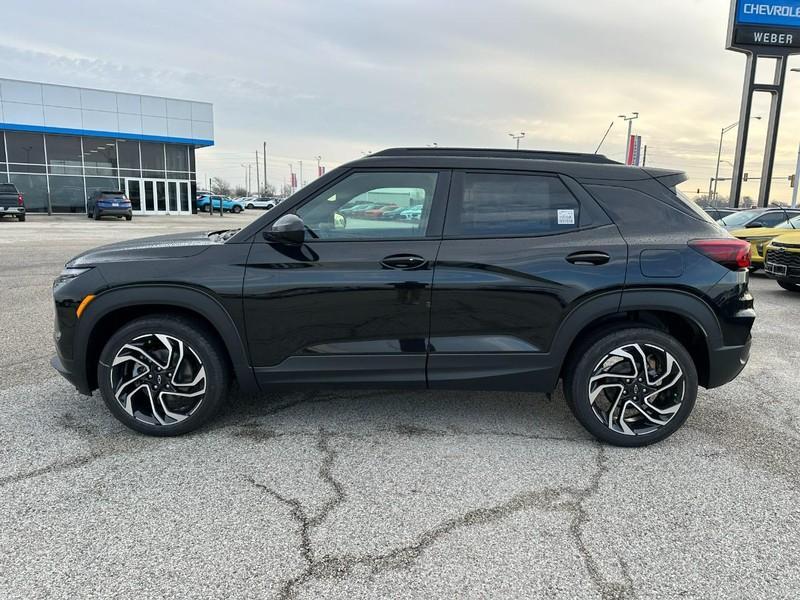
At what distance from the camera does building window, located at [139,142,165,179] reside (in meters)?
36.0

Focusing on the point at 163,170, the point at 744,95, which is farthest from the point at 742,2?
the point at 163,170

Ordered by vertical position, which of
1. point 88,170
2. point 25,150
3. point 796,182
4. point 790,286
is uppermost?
point 25,150

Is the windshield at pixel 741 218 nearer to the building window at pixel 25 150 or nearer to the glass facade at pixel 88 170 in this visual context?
the glass facade at pixel 88 170

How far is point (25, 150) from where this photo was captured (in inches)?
1267

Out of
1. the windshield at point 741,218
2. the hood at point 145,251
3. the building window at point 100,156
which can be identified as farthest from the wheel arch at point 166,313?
Result: the building window at point 100,156

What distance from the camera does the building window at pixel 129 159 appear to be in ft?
116

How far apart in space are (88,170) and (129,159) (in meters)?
2.57

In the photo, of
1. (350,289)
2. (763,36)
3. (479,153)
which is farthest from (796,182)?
(350,289)

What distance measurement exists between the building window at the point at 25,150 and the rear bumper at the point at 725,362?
1514 inches

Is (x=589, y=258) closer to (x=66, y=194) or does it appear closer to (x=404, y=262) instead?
(x=404, y=262)

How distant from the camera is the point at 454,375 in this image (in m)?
3.36

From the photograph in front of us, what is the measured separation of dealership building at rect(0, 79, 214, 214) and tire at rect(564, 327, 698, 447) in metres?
36.4

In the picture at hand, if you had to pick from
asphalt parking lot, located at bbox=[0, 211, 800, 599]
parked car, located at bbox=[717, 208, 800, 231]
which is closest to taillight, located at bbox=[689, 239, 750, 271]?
asphalt parking lot, located at bbox=[0, 211, 800, 599]

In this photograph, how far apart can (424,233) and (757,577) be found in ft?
7.65
